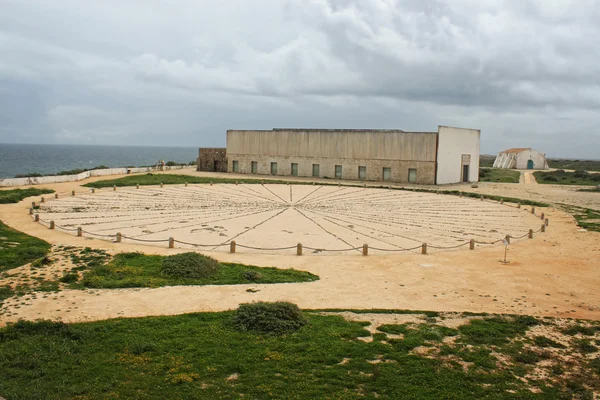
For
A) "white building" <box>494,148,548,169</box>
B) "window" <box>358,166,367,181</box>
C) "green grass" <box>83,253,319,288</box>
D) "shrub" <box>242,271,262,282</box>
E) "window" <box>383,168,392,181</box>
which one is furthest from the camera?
"white building" <box>494,148,548,169</box>

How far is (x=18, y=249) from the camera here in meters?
17.8

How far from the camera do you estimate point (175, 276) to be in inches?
616

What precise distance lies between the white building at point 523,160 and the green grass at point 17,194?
75.2 m

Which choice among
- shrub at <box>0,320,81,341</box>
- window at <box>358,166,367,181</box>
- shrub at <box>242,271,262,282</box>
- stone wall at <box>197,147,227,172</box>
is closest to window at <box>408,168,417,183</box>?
window at <box>358,166,367,181</box>

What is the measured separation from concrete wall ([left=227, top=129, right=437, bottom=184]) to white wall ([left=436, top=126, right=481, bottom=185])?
1073mm

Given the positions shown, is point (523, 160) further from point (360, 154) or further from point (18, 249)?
point (18, 249)

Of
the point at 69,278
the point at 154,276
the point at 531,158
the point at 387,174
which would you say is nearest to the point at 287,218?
the point at 154,276

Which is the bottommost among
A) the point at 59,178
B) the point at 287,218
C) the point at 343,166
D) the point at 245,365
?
the point at 245,365

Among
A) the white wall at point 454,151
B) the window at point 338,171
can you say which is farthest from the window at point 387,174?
the window at point 338,171

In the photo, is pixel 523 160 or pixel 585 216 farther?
pixel 523 160

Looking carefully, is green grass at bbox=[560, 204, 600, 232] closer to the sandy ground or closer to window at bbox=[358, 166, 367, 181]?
the sandy ground

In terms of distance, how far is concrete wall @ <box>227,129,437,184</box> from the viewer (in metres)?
48.0

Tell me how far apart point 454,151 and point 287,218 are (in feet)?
93.1

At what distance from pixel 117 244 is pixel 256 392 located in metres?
13.6
